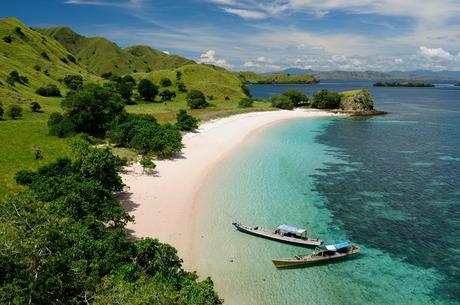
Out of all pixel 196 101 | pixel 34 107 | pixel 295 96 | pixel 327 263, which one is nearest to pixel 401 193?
pixel 327 263

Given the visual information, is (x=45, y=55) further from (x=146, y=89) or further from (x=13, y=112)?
(x=13, y=112)

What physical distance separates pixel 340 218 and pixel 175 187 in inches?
819

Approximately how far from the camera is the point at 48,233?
61.1 feet

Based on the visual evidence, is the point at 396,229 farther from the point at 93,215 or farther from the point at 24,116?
the point at 24,116

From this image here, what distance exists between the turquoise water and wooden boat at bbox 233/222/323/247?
2.19 feet

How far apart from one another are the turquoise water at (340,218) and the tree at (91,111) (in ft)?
90.4

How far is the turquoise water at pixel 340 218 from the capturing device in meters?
25.3

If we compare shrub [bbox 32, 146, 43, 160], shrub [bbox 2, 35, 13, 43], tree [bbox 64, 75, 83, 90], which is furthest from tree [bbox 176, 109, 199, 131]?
shrub [bbox 2, 35, 13, 43]

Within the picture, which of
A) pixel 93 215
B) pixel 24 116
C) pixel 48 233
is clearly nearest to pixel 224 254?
pixel 93 215

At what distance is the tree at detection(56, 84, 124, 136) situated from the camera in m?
63.3

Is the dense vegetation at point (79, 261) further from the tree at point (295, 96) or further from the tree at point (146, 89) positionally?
the tree at point (295, 96)

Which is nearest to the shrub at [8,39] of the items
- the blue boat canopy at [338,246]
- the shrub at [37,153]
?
the shrub at [37,153]

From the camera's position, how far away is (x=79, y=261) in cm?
1944

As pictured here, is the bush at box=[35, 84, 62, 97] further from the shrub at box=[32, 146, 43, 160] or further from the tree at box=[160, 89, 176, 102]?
the shrub at box=[32, 146, 43, 160]
